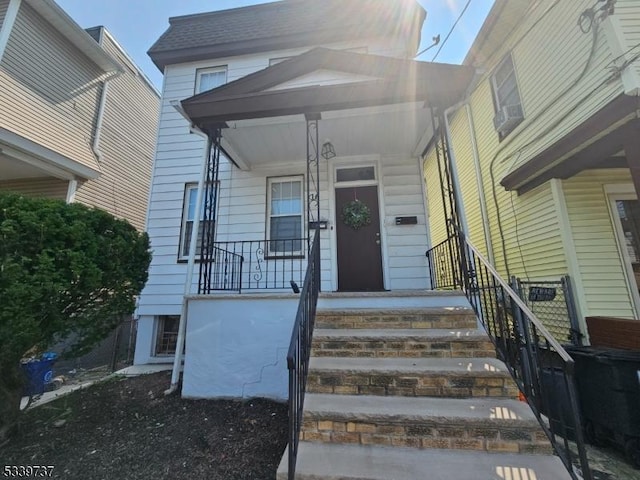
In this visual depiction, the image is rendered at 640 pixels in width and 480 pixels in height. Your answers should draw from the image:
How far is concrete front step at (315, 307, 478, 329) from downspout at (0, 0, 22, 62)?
8662 mm

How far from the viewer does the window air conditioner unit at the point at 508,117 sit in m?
5.86

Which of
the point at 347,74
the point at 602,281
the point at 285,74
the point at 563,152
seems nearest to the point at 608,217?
the point at 602,281

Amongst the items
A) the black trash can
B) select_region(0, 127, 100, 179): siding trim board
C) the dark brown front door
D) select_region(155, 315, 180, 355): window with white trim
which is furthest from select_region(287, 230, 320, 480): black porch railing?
select_region(0, 127, 100, 179): siding trim board

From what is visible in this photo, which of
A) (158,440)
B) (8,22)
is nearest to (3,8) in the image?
(8,22)

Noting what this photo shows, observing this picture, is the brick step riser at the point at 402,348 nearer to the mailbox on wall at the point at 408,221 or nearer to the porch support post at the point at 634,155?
the porch support post at the point at 634,155

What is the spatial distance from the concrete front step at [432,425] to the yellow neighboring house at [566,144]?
A: 2389 millimetres

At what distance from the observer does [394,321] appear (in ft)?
11.4

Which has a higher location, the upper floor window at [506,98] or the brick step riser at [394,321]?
the upper floor window at [506,98]

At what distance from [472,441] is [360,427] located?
83 centimetres

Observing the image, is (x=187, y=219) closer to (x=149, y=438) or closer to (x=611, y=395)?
(x=149, y=438)

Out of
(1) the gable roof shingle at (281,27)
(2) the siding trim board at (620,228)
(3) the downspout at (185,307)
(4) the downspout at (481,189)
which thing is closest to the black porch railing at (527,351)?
(2) the siding trim board at (620,228)

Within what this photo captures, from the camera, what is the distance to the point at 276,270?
5594 mm

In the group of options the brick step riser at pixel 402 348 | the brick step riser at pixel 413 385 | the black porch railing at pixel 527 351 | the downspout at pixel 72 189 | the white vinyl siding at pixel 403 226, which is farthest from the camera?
the downspout at pixel 72 189

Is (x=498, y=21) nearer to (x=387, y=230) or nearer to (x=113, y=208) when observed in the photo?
(x=387, y=230)
